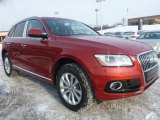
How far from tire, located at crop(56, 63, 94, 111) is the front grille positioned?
91cm

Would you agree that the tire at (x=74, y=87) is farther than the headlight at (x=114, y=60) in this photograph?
Yes

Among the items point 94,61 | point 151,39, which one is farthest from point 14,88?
point 151,39

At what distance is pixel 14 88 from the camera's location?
5785mm

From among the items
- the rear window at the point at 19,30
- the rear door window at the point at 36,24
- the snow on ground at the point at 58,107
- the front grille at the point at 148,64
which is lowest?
the snow on ground at the point at 58,107

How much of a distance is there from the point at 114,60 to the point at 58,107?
58.5 inches

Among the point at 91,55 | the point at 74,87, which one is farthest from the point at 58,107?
the point at 91,55

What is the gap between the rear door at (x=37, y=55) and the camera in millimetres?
4691

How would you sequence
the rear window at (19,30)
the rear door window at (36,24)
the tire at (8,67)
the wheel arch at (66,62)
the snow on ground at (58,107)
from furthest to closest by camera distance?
the tire at (8,67), the rear window at (19,30), the rear door window at (36,24), the snow on ground at (58,107), the wheel arch at (66,62)

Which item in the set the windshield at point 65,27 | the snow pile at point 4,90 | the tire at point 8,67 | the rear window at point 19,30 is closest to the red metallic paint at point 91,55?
the windshield at point 65,27

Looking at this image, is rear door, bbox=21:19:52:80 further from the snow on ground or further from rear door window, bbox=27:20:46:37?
the snow on ground

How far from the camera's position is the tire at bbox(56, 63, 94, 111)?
383 cm

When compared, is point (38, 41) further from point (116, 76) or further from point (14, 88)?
point (116, 76)

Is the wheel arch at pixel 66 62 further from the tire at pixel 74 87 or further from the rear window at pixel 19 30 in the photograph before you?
the rear window at pixel 19 30

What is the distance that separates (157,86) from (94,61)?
99.9 inches
